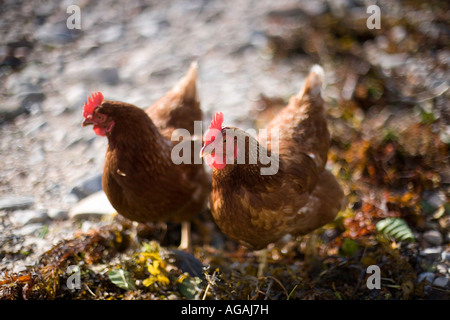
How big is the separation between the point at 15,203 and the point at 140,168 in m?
1.28

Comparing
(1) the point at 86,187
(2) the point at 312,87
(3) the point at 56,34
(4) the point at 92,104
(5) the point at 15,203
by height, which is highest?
(3) the point at 56,34

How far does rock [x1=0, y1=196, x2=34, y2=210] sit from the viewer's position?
3.18 metres

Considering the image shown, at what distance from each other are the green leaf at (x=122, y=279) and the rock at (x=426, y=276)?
195 centimetres

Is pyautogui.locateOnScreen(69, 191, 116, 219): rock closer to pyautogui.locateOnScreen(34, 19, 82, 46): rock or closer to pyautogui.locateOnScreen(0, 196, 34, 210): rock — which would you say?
pyautogui.locateOnScreen(0, 196, 34, 210): rock

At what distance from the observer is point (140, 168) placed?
2670 millimetres

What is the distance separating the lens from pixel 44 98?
4.46 meters

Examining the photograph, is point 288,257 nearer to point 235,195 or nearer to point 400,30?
point 235,195

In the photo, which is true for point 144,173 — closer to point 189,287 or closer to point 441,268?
point 189,287

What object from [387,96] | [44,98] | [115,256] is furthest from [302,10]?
[115,256]

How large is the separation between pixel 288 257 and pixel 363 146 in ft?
4.11

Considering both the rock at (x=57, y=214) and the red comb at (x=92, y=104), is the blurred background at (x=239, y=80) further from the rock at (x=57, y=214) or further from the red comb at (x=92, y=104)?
the red comb at (x=92, y=104)

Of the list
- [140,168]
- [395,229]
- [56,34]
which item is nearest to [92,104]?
[140,168]

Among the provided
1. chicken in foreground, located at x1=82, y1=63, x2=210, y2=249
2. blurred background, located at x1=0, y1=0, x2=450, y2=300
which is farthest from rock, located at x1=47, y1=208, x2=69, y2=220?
chicken in foreground, located at x1=82, y1=63, x2=210, y2=249

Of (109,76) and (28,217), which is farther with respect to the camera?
(109,76)
